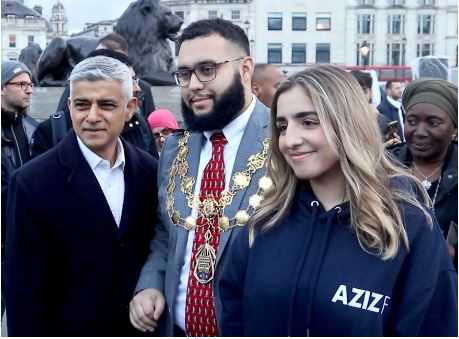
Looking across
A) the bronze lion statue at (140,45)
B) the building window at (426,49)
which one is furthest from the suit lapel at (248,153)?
the building window at (426,49)

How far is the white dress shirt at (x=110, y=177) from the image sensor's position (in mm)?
3146

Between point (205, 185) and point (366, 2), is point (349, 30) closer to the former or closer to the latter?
A: point (366, 2)

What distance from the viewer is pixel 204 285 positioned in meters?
2.97

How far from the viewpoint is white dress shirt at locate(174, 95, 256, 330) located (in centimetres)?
302

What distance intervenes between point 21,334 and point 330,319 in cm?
142

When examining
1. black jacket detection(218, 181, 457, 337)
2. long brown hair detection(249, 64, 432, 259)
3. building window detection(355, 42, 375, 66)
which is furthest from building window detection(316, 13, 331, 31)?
black jacket detection(218, 181, 457, 337)

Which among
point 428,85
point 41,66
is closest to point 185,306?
point 428,85

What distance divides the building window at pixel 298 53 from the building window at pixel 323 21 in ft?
7.68

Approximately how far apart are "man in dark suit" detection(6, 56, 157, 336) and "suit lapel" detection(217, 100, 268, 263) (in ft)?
1.48

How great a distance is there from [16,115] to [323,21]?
228 feet

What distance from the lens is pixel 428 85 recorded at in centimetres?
395

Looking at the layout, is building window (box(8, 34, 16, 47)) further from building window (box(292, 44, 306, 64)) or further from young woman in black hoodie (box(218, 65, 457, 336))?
young woman in black hoodie (box(218, 65, 457, 336))

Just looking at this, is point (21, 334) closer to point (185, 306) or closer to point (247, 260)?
point (185, 306)

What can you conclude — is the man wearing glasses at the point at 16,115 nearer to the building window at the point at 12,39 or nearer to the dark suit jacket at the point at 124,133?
the dark suit jacket at the point at 124,133
